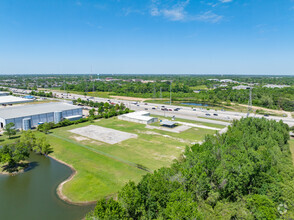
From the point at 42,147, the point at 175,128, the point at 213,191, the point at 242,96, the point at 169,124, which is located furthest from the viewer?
the point at 242,96

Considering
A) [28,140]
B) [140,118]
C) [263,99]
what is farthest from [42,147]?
[263,99]

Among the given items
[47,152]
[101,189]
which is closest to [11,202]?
[101,189]

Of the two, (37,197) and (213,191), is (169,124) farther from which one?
(37,197)

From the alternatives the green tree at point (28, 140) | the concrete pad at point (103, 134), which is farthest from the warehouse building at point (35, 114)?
the green tree at point (28, 140)

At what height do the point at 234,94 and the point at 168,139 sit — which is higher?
the point at 234,94

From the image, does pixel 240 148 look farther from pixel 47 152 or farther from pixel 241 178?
pixel 47 152

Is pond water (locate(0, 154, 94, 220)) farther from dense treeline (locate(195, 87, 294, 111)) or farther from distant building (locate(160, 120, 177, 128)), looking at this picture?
dense treeline (locate(195, 87, 294, 111))
